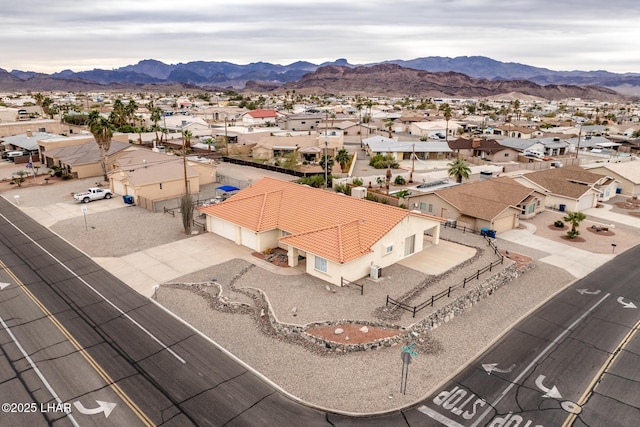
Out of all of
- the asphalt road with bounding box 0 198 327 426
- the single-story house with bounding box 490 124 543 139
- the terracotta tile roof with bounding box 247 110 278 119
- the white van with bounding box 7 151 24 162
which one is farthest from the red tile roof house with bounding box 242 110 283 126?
the asphalt road with bounding box 0 198 327 426

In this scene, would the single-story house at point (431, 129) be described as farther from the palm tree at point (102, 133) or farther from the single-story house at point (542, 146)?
the palm tree at point (102, 133)

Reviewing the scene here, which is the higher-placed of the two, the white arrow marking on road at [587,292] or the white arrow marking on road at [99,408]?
the white arrow marking on road at [99,408]

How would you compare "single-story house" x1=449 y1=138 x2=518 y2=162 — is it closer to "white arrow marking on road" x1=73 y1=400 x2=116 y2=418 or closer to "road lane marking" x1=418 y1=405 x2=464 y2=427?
"road lane marking" x1=418 y1=405 x2=464 y2=427

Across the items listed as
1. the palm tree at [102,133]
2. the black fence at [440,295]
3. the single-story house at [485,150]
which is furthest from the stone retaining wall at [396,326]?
the single-story house at [485,150]

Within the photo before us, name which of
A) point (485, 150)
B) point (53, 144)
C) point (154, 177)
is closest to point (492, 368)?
point (154, 177)

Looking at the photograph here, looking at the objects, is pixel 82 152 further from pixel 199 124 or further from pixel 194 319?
pixel 194 319

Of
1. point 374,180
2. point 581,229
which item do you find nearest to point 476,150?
point 374,180
